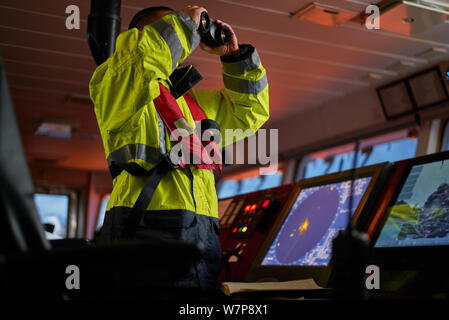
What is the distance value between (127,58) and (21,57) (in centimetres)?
298

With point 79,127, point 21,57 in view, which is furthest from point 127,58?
point 79,127

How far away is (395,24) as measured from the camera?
11.2 feet

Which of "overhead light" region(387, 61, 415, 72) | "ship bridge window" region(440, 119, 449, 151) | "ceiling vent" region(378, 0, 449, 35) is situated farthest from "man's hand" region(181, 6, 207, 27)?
"ship bridge window" region(440, 119, 449, 151)

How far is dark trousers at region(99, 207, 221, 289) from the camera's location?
1.56 meters

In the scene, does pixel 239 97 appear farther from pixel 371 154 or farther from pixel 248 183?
pixel 248 183

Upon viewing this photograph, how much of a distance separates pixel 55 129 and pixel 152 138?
4.90 meters

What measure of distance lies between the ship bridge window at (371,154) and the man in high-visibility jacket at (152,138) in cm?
288

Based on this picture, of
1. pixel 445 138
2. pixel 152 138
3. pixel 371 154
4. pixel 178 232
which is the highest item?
pixel 371 154

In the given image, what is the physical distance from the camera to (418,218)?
174 centimetres

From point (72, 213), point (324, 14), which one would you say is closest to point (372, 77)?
point (324, 14)

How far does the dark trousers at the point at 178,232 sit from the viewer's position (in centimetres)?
156

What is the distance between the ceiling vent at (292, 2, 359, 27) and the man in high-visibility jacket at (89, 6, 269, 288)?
5.52 feet

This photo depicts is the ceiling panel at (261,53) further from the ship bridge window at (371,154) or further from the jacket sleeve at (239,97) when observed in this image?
the jacket sleeve at (239,97)

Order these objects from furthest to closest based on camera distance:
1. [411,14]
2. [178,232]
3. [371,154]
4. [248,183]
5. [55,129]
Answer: [248,183]
[55,129]
[371,154]
[411,14]
[178,232]
